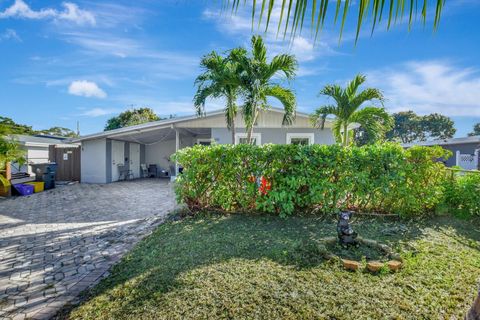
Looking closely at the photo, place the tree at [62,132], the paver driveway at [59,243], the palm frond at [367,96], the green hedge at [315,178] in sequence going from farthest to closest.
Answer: the tree at [62,132], the palm frond at [367,96], the green hedge at [315,178], the paver driveway at [59,243]

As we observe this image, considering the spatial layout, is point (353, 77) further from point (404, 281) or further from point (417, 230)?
point (404, 281)

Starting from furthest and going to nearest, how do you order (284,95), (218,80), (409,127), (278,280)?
(409,127) < (284,95) < (218,80) < (278,280)

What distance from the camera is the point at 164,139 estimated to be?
58.7 feet

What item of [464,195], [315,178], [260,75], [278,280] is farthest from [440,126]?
[278,280]

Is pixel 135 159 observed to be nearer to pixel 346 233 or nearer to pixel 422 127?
pixel 346 233

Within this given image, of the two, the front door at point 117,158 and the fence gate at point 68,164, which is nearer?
the fence gate at point 68,164

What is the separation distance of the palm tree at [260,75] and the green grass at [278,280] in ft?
12.9

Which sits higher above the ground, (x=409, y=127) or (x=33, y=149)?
(x=409, y=127)

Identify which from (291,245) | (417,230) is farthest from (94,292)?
(417,230)

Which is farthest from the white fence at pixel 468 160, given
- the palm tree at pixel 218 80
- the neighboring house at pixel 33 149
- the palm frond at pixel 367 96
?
the neighboring house at pixel 33 149

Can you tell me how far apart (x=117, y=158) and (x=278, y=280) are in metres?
14.4

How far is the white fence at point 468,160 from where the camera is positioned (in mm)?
14547

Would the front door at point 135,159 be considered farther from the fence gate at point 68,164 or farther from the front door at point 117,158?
the fence gate at point 68,164

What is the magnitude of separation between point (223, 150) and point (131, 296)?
11.1 ft
